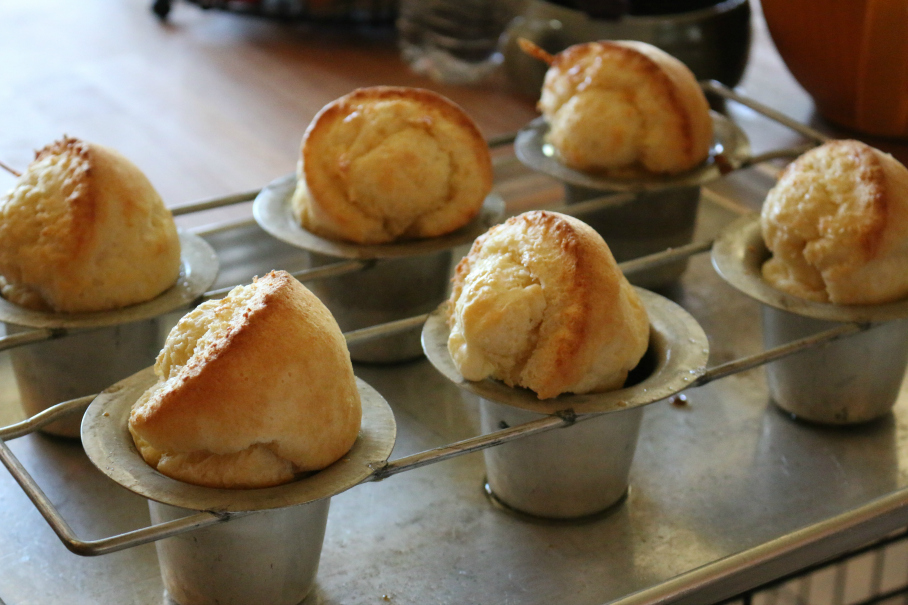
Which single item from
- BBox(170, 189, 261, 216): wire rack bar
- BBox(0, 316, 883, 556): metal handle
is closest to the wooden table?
BBox(0, 316, 883, 556): metal handle

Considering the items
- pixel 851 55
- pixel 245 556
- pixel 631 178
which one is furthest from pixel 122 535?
pixel 851 55

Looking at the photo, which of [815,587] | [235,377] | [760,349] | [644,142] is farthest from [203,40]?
[815,587]

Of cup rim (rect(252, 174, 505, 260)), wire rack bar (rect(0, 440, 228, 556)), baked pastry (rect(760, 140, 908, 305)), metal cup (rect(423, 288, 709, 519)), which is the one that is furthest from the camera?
cup rim (rect(252, 174, 505, 260))

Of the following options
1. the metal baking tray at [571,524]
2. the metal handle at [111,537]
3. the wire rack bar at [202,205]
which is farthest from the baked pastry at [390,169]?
the metal handle at [111,537]

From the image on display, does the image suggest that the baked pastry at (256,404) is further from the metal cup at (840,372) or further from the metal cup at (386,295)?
the metal cup at (840,372)

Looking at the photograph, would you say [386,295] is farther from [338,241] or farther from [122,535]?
[122,535]

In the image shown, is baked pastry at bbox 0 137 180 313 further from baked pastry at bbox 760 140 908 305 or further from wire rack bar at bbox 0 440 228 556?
baked pastry at bbox 760 140 908 305
